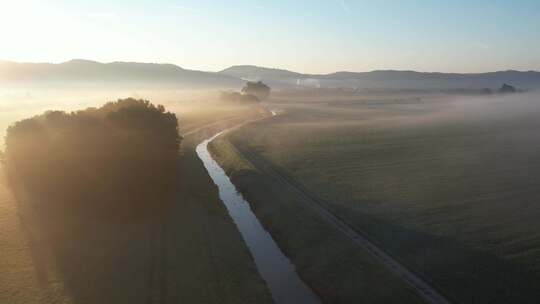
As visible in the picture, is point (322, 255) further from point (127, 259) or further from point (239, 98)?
point (239, 98)

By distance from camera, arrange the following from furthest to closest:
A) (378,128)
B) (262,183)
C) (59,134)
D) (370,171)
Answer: (378,128) → (370,171) → (262,183) → (59,134)

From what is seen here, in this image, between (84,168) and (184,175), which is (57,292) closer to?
(84,168)

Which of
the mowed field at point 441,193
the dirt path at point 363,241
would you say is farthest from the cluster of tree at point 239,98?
the dirt path at point 363,241

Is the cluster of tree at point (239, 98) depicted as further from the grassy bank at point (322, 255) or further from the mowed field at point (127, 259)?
the mowed field at point (127, 259)

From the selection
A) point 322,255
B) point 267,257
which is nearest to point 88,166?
point 267,257

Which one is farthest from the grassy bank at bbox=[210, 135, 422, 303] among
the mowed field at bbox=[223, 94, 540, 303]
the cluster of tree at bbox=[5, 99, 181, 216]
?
the cluster of tree at bbox=[5, 99, 181, 216]

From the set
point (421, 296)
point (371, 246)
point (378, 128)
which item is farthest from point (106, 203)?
point (378, 128)

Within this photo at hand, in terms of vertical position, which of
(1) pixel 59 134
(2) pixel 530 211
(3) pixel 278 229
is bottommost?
(3) pixel 278 229
